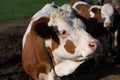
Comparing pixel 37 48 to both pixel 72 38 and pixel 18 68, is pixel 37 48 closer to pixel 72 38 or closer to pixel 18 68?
Answer: pixel 72 38

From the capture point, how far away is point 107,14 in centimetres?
1016

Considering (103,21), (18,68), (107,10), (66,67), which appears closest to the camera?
(66,67)

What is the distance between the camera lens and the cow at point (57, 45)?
4288 millimetres

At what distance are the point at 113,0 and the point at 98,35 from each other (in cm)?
339

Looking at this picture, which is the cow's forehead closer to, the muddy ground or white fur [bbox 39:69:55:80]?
the muddy ground

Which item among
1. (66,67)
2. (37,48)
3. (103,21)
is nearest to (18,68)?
(103,21)

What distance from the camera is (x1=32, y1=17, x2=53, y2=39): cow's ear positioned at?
463 centimetres

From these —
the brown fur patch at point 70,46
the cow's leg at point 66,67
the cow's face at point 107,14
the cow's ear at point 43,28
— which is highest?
the cow's ear at point 43,28

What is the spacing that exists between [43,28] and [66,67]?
0.57 m

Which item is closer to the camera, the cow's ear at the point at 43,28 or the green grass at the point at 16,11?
the cow's ear at the point at 43,28

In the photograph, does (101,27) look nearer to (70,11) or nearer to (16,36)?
(16,36)

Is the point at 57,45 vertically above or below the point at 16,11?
above

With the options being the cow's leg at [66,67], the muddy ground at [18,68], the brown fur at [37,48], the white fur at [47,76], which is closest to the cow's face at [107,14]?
the muddy ground at [18,68]

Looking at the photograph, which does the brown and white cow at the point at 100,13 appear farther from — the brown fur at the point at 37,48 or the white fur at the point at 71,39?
the white fur at the point at 71,39
